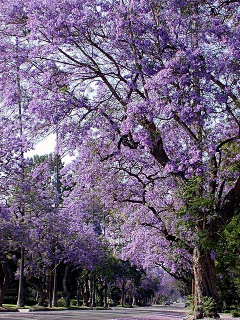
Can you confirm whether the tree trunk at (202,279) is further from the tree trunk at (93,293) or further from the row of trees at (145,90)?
the tree trunk at (93,293)

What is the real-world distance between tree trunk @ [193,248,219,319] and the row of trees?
29 mm

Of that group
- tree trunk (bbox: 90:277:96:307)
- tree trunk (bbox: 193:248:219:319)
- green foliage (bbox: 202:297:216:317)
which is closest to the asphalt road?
tree trunk (bbox: 193:248:219:319)

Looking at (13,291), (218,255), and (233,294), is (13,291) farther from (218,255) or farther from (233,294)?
(218,255)

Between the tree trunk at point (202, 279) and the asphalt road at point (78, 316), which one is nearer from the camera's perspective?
the tree trunk at point (202, 279)

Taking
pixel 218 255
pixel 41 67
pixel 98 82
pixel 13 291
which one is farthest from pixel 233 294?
pixel 13 291

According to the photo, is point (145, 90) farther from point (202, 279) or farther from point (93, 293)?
point (93, 293)

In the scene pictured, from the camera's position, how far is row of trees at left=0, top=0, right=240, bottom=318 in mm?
12547

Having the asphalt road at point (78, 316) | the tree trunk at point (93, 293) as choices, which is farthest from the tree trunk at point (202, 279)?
the tree trunk at point (93, 293)

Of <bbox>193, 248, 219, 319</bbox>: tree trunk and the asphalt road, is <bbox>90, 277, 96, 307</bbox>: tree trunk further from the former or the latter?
<bbox>193, 248, 219, 319</bbox>: tree trunk

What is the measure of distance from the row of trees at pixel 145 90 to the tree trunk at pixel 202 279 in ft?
0.09

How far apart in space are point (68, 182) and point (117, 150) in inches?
101

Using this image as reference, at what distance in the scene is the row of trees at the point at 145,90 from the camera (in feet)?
41.2

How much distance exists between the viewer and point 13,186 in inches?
777

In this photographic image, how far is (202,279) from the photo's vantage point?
13.2 m
